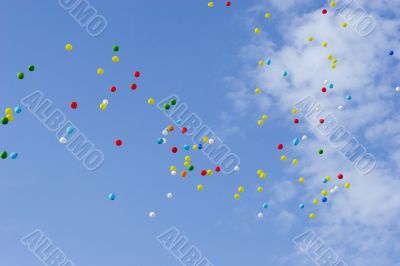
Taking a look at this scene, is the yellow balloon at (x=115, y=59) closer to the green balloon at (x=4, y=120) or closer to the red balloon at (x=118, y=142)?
the red balloon at (x=118, y=142)

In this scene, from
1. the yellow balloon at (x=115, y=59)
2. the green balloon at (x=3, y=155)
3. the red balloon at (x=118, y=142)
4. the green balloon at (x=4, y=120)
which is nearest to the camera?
the green balloon at (x=4, y=120)

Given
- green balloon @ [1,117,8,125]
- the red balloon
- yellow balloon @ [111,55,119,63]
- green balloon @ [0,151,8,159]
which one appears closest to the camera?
green balloon @ [1,117,8,125]

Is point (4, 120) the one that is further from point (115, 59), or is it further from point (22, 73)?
point (115, 59)

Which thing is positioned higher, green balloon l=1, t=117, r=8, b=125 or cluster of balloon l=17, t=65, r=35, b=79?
cluster of balloon l=17, t=65, r=35, b=79

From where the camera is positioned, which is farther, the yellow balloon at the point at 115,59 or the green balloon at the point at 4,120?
the yellow balloon at the point at 115,59

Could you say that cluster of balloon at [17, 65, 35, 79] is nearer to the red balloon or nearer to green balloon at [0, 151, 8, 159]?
green balloon at [0, 151, 8, 159]

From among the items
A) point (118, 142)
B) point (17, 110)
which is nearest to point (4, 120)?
point (17, 110)

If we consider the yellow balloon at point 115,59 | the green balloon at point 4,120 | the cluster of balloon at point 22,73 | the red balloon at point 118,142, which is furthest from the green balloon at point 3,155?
the yellow balloon at point 115,59

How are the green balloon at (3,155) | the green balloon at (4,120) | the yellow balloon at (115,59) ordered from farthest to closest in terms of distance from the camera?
the yellow balloon at (115,59), the green balloon at (3,155), the green balloon at (4,120)

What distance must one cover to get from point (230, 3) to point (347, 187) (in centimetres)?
547

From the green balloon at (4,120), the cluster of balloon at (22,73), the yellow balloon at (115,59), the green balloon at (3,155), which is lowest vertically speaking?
the green balloon at (3,155)

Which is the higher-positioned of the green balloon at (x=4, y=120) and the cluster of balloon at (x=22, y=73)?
the cluster of balloon at (x=22, y=73)

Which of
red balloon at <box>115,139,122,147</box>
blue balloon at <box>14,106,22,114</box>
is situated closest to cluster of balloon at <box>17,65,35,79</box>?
blue balloon at <box>14,106,22,114</box>

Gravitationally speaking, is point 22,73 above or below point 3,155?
above
